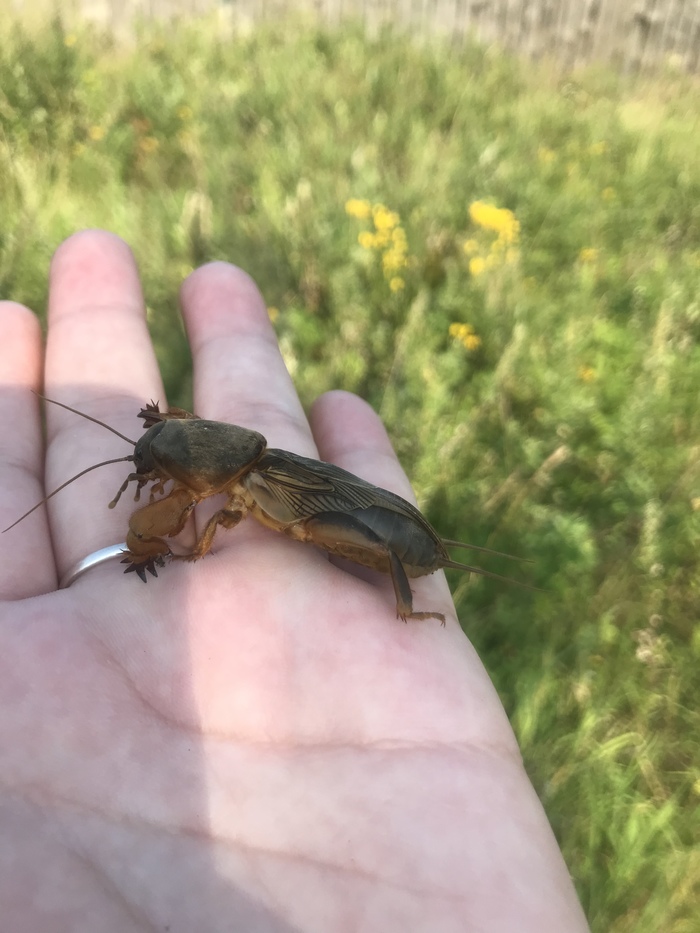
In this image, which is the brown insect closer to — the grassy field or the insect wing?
the insect wing

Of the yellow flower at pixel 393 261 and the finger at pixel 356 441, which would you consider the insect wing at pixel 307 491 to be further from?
the yellow flower at pixel 393 261

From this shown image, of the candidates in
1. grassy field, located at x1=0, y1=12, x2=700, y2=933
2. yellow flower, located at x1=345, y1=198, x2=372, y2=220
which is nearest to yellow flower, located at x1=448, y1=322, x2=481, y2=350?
grassy field, located at x1=0, y1=12, x2=700, y2=933

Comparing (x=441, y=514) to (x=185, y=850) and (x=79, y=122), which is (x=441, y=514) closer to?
(x=185, y=850)

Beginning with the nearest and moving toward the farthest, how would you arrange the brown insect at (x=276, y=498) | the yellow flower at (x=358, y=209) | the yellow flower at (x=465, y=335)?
the brown insect at (x=276, y=498) < the yellow flower at (x=465, y=335) < the yellow flower at (x=358, y=209)

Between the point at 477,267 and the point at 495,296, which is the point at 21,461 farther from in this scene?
the point at 477,267

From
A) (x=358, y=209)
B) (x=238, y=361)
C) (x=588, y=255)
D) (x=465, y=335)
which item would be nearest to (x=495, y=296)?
(x=465, y=335)

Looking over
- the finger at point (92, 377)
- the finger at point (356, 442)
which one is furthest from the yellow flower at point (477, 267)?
the finger at point (92, 377)
